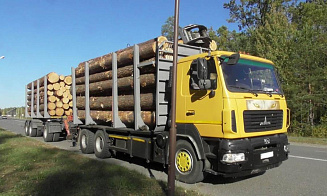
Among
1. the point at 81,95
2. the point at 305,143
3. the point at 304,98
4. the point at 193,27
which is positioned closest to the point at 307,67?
the point at 304,98

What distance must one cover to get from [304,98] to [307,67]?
6.37 ft

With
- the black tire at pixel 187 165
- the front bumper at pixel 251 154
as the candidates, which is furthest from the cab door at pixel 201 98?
the black tire at pixel 187 165

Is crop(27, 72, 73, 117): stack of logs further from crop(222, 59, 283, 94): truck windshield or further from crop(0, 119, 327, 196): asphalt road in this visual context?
crop(222, 59, 283, 94): truck windshield

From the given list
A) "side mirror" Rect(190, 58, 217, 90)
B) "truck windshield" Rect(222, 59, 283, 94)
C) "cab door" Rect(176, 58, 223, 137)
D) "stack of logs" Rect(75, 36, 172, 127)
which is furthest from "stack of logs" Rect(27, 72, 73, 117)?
"truck windshield" Rect(222, 59, 283, 94)

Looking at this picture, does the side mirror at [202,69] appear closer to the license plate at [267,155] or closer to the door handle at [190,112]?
the door handle at [190,112]

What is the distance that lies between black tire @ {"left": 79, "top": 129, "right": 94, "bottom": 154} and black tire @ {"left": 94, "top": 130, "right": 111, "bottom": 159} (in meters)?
0.39

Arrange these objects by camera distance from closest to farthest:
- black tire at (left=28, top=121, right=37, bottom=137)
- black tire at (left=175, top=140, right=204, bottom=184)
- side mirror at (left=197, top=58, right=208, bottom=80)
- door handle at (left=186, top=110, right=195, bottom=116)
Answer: side mirror at (left=197, top=58, right=208, bottom=80) < black tire at (left=175, top=140, right=204, bottom=184) < door handle at (left=186, top=110, right=195, bottom=116) < black tire at (left=28, top=121, right=37, bottom=137)

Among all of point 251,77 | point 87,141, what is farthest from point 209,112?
point 87,141

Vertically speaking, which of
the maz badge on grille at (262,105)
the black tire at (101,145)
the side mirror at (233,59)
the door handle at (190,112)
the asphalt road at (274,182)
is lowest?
the asphalt road at (274,182)

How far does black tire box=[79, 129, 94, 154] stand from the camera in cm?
1012

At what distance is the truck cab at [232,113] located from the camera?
17.3 feet

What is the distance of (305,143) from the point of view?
14078 mm

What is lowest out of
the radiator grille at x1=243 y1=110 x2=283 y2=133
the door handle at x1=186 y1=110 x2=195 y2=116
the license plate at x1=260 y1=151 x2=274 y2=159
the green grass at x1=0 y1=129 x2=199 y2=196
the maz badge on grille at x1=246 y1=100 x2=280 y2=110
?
the green grass at x1=0 y1=129 x2=199 y2=196

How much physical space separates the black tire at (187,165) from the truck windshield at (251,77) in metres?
1.54
